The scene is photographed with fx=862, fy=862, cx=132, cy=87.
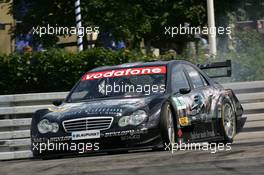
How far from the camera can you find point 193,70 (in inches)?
517

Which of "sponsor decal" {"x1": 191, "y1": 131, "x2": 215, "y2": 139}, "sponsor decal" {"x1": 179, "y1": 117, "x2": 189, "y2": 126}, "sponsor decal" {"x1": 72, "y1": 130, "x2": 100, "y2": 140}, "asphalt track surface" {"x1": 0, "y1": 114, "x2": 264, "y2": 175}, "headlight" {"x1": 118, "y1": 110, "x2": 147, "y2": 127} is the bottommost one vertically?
"asphalt track surface" {"x1": 0, "y1": 114, "x2": 264, "y2": 175}

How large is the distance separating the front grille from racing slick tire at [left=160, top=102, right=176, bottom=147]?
677 mm

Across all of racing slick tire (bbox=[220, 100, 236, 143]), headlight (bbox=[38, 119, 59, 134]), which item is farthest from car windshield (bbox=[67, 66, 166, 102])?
racing slick tire (bbox=[220, 100, 236, 143])

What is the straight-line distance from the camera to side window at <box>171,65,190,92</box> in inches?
482

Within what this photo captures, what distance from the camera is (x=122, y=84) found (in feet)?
40.3

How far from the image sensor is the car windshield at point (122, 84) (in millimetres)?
12055

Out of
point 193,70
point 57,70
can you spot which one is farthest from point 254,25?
point 193,70

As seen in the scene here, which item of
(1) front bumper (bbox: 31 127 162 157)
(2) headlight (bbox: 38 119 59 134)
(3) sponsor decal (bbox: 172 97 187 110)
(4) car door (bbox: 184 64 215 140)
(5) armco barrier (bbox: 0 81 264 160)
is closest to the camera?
(1) front bumper (bbox: 31 127 162 157)

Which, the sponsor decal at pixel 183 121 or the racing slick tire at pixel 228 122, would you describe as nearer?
the sponsor decal at pixel 183 121

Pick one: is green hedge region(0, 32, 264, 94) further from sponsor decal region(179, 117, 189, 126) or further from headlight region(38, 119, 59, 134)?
headlight region(38, 119, 59, 134)

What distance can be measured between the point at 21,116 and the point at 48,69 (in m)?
1.86

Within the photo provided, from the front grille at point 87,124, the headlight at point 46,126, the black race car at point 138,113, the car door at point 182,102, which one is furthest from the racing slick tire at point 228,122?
the headlight at point 46,126

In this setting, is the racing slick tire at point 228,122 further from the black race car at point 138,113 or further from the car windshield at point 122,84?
the car windshield at point 122,84

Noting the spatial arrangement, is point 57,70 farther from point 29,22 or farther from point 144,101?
point 29,22
